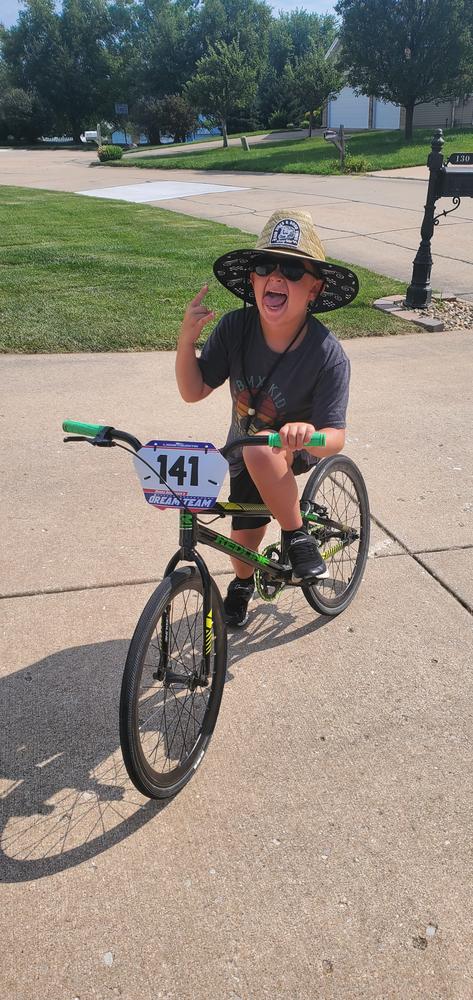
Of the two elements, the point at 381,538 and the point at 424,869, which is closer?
the point at 424,869

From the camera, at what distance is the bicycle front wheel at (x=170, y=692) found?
2029 millimetres

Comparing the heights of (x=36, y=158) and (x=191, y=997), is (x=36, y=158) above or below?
above

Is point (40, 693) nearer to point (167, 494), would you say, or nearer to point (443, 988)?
point (167, 494)

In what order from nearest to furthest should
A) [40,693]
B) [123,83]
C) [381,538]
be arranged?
[40,693] → [381,538] → [123,83]

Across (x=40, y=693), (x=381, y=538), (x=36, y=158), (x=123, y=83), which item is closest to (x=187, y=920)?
(x=40, y=693)

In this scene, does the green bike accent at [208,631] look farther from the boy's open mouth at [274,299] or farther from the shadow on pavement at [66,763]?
the boy's open mouth at [274,299]

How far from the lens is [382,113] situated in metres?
42.6

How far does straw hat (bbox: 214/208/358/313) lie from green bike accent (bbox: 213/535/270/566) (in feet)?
2.92

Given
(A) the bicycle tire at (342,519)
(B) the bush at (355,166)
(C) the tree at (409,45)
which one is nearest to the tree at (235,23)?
(C) the tree at (409,45)

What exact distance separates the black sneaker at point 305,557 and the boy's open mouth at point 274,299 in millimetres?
780

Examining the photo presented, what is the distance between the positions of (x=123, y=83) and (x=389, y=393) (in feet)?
192

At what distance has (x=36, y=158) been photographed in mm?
35375

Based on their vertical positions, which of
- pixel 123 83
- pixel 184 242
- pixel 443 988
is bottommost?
pixel 443 988

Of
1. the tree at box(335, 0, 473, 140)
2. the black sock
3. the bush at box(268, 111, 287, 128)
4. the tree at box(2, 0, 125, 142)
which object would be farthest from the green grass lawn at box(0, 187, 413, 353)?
the tree at box(2, 0, 125, 142)
